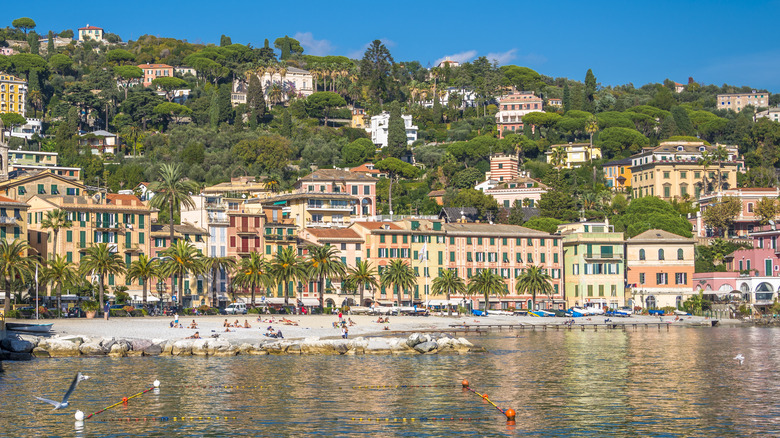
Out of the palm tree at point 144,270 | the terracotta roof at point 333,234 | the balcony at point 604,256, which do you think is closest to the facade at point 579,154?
the balcony at point 604,256

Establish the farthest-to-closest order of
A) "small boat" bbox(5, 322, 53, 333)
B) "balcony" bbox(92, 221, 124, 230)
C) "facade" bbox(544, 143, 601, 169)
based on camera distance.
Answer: "facade" bbox(544, 143, 601, 169), "balcony" bbox(92, 221, 124, 230), "small boat" bbox(5, 322, 53, 333)

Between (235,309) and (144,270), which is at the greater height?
(144,270)

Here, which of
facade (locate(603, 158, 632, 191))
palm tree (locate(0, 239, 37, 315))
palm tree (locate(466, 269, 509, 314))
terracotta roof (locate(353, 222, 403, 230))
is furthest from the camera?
facade (locate(603, 158, 632, 191))

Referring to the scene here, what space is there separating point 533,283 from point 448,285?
10504mm

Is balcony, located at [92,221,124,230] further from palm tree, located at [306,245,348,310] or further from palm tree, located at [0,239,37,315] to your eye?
palm tree, located at [306,245,348,310]

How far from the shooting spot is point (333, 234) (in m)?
115

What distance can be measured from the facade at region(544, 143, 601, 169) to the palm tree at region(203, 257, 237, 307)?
97.6 metres

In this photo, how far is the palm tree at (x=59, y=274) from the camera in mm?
86500

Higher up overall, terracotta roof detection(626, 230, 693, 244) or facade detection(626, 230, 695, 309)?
terracotta roof detection(626, 230, 693, 244)

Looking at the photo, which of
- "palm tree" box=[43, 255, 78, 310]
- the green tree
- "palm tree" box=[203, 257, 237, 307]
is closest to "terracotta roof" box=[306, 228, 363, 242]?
"palm tree" box=[203, 257, 237, 307]

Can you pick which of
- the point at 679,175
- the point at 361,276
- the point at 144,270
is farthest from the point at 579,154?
the point at 144,270

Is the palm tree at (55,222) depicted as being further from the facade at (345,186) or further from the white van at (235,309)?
the facade at (345,186)

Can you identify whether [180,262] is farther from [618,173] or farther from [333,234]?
[618,173]

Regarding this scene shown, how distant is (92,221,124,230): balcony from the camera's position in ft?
325
